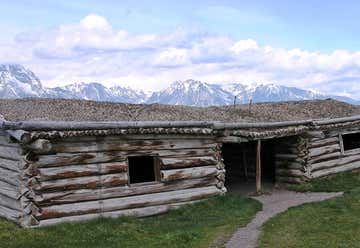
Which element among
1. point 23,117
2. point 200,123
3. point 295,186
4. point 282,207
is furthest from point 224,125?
→ point 23,117

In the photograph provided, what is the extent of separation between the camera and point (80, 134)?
12445mm

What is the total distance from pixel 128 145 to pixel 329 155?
931cm

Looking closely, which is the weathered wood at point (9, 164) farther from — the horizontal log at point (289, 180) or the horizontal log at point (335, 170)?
the horizontal log at point (335, 170)

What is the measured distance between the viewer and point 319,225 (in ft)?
39.7

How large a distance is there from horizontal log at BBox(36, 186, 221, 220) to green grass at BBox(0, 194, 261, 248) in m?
0.36

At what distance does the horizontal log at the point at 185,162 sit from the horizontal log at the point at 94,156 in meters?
0.12

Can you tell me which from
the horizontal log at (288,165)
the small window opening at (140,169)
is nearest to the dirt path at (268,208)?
the horizontal log at (288,165)

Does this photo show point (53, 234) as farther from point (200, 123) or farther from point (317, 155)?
point (317, 155)

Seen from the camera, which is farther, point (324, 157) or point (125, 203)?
point (324, 157)

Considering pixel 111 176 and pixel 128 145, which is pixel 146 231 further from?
pixel 128 145

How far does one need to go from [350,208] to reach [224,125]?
4.33 m

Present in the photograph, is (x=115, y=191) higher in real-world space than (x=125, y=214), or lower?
higher

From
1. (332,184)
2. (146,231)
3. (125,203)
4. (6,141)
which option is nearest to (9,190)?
(6,141)

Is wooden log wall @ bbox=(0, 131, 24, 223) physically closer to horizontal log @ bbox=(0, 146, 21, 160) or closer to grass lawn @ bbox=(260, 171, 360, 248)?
horizontal log @ bbox=(0, 146, 21, 160)
